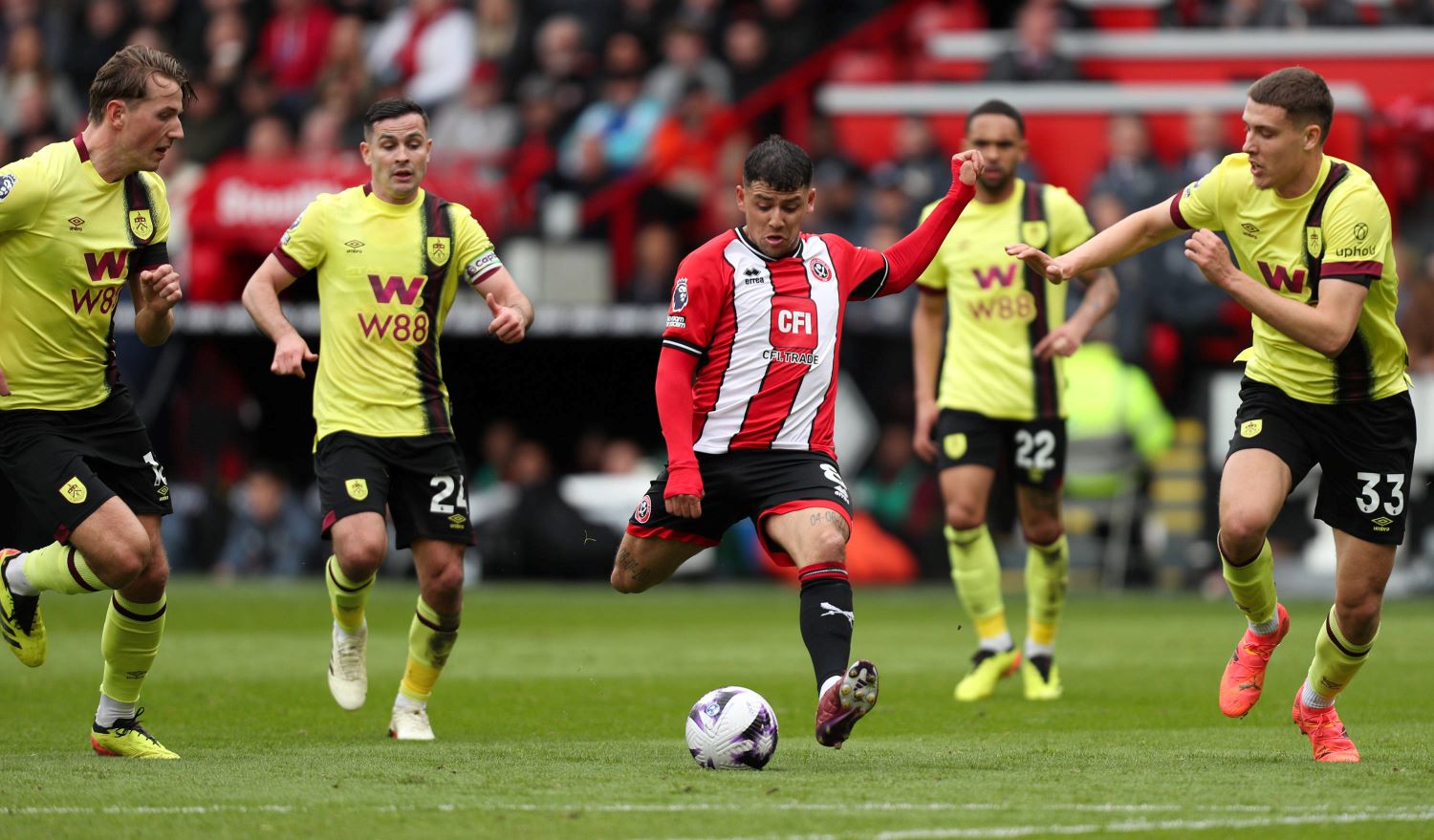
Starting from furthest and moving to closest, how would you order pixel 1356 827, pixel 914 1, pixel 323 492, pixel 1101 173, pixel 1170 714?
pixel 914 1 < pixel 1101 173 < pixel 1170 714 < pixel 323 492 < pixel 1356 827

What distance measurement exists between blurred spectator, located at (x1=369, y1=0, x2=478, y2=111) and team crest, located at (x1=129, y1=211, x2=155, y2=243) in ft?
48.0

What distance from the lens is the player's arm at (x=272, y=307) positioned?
→ 788 centimetres

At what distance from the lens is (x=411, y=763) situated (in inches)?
284

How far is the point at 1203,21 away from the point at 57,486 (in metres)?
14.6

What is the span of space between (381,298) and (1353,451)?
3.79 m

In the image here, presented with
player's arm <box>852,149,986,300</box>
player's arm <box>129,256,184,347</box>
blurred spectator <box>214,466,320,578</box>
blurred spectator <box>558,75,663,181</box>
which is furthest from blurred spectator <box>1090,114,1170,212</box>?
player's arm <box>129,256,184,347</box>

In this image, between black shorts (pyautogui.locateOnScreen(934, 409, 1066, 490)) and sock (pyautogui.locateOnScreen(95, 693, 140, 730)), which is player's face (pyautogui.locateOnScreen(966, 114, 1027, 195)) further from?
sock (pyautogui.locateOnScreen(95, 693, 140, 730))

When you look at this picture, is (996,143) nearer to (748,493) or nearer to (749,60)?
(748,493)

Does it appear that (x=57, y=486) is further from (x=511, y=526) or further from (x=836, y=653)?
(x=511, y=526)

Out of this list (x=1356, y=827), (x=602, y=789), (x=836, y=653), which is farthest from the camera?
(x=836, y=653)

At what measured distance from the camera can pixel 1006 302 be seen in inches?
408

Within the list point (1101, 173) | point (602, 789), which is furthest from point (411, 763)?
point (1101, 173)

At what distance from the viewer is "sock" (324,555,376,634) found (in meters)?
8.33

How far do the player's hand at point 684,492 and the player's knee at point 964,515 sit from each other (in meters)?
3.28
